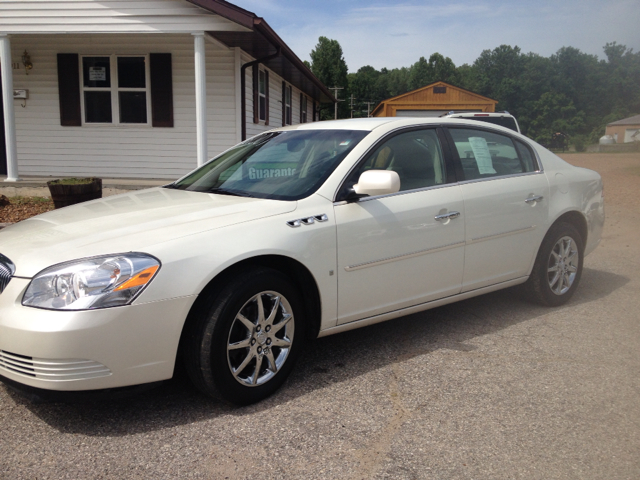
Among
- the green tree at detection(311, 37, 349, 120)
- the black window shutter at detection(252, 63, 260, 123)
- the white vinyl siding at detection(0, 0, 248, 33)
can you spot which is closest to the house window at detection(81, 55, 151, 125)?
the white vinyl siding at detection(0, 0, 248, 33)

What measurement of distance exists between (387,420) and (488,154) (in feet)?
7.78

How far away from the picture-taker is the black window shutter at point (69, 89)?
11562mm

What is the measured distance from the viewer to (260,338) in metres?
3.10

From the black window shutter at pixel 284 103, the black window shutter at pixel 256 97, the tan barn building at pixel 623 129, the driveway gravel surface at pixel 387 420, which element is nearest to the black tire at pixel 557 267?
the driveway gravel surface at pixel 387 420

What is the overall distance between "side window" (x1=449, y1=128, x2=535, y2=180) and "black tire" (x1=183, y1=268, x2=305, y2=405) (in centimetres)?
178

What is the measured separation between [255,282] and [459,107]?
1579 inches

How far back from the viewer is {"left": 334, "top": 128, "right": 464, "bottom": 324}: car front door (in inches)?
135

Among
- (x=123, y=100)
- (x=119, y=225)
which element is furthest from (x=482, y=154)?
(x=123, y=100)

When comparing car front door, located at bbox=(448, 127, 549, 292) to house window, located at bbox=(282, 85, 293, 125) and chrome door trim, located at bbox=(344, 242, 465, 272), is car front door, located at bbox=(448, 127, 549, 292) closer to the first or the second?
chrome door trim, located at bbox=(344, 242, 465, 272)

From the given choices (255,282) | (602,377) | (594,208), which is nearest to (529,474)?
(602,377)

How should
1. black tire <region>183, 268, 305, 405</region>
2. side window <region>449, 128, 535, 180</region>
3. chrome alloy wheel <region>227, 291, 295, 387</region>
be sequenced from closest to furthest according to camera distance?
1. black tire <region>183, 268, 305, 405</region>
2. chrome alloy wheel <region>227, 291, 295, 387</region>
3. side window <region>449, 128, 535, 180</region>

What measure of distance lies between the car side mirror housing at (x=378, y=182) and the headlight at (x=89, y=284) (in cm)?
135

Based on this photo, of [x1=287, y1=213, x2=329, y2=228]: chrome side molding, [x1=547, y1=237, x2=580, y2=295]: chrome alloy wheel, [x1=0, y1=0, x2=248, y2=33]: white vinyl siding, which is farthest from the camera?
[x1=0, y1=0, x2=248, y2=33]: white vinyl siding

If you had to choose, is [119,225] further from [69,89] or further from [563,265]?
[69,89]
